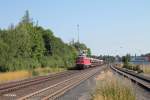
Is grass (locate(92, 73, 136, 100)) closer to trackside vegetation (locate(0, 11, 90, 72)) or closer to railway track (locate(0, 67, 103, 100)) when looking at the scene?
railway track (locate(0, 67, 103, 100))

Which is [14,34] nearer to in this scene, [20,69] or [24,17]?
[20,69]

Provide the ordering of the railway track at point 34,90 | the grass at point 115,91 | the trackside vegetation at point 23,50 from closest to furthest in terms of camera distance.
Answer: the grass at point 115,91, the railway track at point 34,90, the trackside vegetation at point 23,50

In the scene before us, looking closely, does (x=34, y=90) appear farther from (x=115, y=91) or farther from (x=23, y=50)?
(x=23, y=50)

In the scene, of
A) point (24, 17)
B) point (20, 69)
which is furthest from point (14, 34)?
point (24, 17)

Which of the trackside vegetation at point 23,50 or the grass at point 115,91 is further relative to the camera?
the trackside vegetation at point 23,50

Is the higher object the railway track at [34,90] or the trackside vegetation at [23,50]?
the trackside vegetation at [23,50]

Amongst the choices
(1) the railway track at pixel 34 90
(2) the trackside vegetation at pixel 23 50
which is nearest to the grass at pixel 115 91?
(1) the railway track at pixel 34 90

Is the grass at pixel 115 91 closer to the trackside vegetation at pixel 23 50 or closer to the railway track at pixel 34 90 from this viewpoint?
the railway track at pixel 34 90

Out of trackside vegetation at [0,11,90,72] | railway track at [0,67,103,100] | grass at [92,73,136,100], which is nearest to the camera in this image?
grass at [92,73,136,100]

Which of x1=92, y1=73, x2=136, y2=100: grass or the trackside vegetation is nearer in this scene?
x1=92, y1=73, x2=136, y2=100: grass

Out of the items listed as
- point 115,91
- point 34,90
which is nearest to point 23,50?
point 34,90

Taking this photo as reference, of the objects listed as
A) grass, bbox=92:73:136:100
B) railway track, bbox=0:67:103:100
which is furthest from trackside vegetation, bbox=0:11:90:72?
grass, bbox=92:73:136:100

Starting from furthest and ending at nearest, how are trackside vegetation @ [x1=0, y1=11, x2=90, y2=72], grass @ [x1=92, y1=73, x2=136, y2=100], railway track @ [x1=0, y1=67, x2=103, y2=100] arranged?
trackside vegetation @ [x1=0, y1=11, x2=90, y2=72] < railway track @ [x1=0, y1=67, x2=103, y2=100] < grass @ [x1=92, y1=73, x2=136, y2=100]

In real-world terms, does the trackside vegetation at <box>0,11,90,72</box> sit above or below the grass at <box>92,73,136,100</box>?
above
